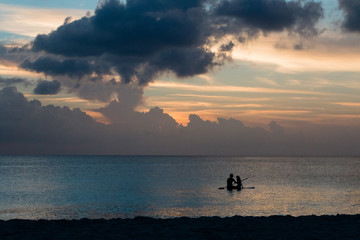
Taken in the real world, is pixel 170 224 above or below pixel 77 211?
above

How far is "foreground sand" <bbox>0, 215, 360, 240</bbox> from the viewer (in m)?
15.3

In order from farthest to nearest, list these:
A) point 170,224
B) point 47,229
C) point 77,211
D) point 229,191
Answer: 1. point 229,191
2. point 77,211
3. point 170,224
4. point 47,229

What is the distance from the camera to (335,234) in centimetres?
1536

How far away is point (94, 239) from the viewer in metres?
14.9

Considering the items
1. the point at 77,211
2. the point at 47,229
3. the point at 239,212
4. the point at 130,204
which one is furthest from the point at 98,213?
the point at 47,229

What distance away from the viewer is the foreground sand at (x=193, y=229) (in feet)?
50.2

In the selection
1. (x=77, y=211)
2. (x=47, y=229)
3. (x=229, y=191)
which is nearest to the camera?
(x=47, y=229)

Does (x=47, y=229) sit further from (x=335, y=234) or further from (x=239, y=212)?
(x=239, y=212)

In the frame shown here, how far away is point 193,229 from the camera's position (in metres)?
16.7

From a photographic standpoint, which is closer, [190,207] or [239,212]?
[239,212]

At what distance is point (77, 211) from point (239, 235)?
21.9 metres

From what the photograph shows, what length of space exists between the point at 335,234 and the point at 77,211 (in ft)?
79.3

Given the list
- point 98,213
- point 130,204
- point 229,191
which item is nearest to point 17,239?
point 98,213

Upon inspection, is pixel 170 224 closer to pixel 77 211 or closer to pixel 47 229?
pixel 47 229
